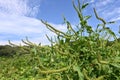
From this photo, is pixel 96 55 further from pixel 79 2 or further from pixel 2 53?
pixel 2 53

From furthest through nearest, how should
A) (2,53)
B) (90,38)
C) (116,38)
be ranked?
(2,53), (116,38), (90,38)

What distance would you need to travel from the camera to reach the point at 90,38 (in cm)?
327

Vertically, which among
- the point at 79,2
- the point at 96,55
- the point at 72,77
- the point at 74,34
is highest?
the point at 79,2

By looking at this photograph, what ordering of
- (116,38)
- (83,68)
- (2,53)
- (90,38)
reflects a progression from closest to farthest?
(83,68)
(90,38)
(116,38)
(2,53)

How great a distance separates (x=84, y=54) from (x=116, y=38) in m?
0.55

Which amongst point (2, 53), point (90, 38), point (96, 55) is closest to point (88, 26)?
point (90, 38)

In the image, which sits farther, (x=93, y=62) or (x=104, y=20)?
(x=104, y=20)

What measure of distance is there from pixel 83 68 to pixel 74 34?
0.42 m

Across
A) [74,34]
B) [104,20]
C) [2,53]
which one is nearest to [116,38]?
[104,20]

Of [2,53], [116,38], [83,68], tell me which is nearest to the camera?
[83,68]

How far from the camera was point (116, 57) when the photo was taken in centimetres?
312

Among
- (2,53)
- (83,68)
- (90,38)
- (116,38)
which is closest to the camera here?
(83,68)

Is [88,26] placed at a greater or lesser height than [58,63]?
greater

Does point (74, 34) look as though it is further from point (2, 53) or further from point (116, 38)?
point (2, 53)
